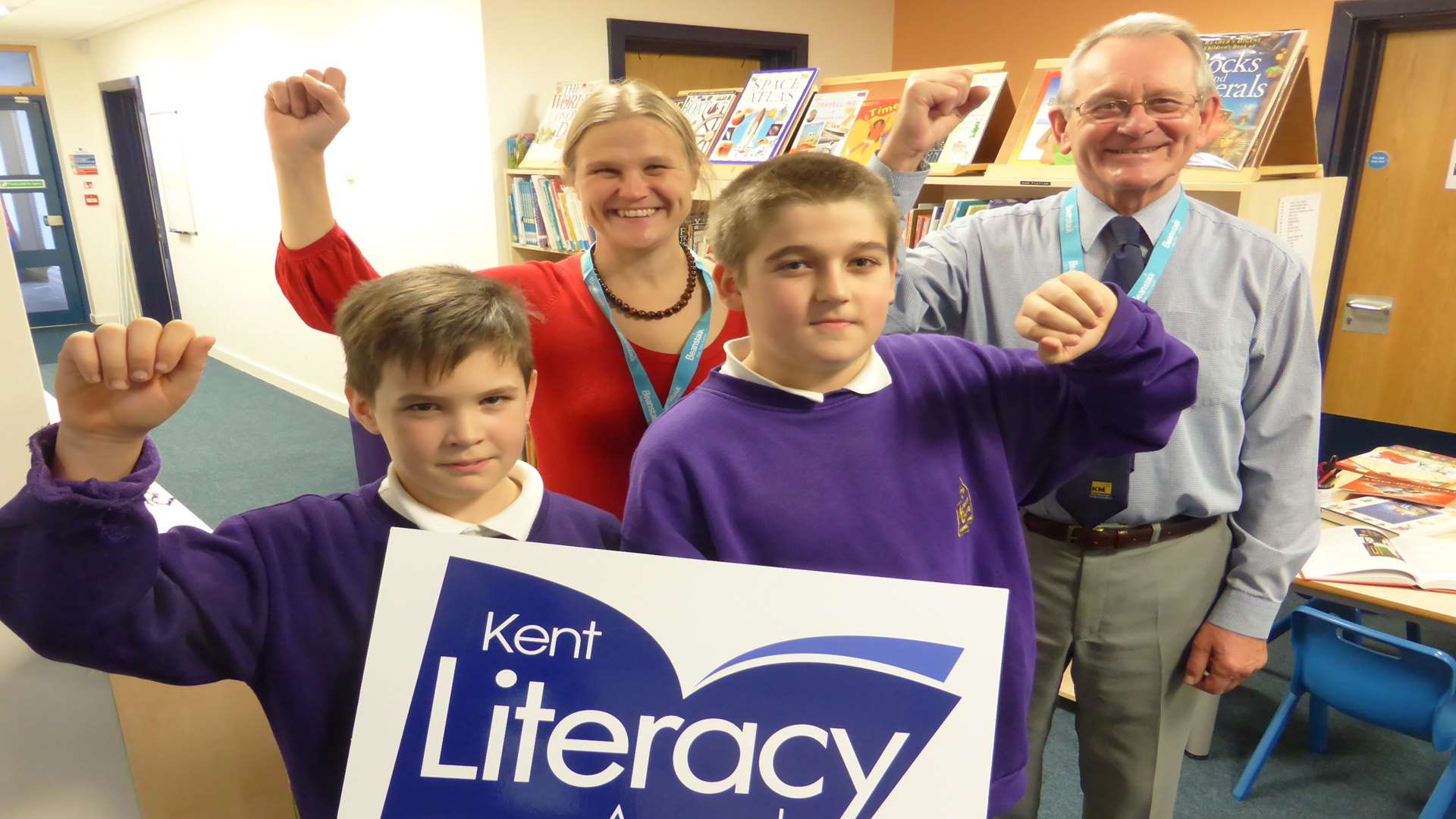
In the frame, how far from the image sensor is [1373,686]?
236 centimetres

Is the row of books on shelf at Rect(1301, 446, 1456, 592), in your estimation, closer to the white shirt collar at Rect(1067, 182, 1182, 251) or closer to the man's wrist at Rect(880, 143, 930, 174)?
the white shirt collar at Rect(1067, 182, 1182, 251)

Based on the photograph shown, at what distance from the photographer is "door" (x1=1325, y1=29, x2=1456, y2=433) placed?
4117 millimetres

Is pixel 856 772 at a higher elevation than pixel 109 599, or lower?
lower

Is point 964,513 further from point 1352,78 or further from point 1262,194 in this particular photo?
point 1352,78

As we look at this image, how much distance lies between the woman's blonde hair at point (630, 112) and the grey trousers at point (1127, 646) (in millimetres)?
953

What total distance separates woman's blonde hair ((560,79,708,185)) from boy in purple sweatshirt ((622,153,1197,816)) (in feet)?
1.21

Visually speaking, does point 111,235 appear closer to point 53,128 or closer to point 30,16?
point 53,128

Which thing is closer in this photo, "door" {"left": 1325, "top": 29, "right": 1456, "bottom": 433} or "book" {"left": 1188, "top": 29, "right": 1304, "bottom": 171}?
"book" {"left": 1188, "top": 29, "right": 1304, "bottom": 171}

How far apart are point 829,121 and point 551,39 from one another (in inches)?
71.5

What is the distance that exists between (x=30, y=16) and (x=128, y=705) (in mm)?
8573

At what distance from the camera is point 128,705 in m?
1.31

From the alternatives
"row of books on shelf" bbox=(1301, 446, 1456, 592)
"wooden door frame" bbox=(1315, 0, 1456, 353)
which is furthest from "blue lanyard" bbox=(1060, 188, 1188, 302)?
"wooden door frame" bbox=(1315, 0, 1456, 353)

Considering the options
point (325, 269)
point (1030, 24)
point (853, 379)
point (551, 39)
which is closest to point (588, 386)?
point (325, 269)

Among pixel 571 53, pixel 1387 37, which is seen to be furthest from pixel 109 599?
pixel 1387 37
